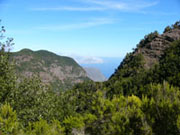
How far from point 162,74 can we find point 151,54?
46090 mm

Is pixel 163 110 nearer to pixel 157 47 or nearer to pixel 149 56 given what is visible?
pixel 149 56

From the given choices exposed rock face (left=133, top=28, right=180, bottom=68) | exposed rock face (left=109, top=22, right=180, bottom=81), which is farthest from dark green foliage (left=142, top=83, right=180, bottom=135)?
exposed rock face (left=133, top=28, right=180, bottom=68)

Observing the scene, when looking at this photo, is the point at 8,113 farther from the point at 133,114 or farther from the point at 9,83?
the point at 133,114

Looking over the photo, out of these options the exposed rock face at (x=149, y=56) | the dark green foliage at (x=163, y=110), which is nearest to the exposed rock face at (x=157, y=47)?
the exposed rock face at (x=149, y=56)

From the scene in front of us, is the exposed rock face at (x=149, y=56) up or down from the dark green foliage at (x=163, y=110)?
up

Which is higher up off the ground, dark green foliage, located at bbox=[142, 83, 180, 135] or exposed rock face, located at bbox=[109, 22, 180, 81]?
exposed rock face, located at bbox=[109, 22, 180, 81]

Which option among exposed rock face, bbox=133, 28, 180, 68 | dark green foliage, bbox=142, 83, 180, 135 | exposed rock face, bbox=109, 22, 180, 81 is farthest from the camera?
exposed rock face, bbox=133, 28, 180, 68

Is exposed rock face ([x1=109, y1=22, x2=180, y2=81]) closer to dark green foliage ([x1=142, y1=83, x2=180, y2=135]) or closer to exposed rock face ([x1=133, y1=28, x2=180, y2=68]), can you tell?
exposed rock face ([x1=133, y1=28, x2=180, y2=68])

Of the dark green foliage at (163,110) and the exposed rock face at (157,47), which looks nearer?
the dark green foliage at (163,110)

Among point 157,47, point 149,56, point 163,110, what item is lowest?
point 163,110

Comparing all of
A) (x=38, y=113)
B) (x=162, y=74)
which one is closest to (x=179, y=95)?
(x=38, y=113)

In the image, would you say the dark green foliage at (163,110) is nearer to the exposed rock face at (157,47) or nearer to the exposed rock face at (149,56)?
the exposed rock face at (149,56)

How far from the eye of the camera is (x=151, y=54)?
10638cm

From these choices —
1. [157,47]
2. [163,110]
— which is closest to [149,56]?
[157,47]
